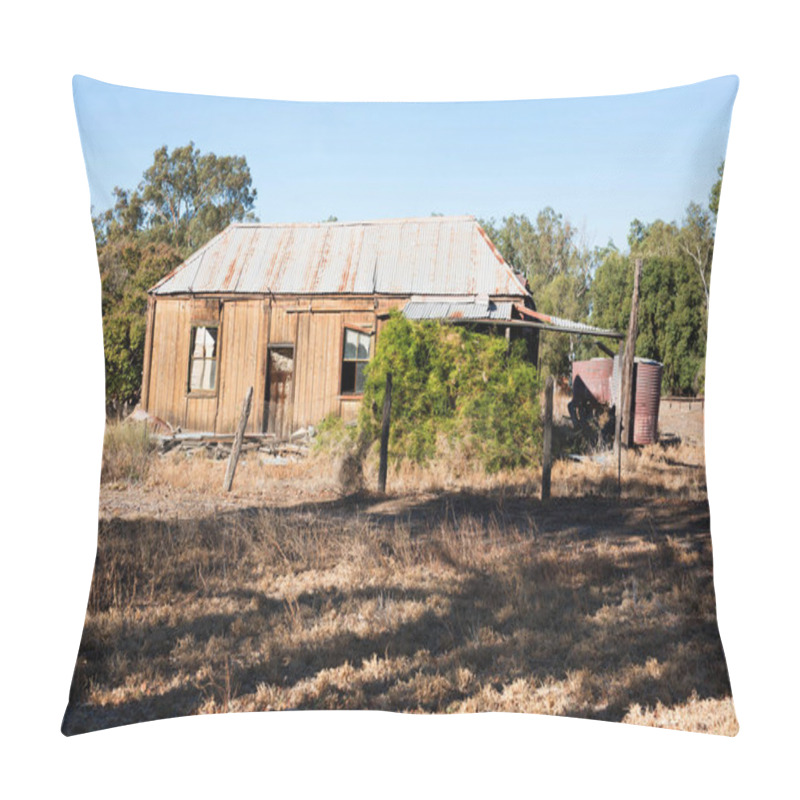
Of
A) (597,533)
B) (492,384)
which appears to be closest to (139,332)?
(492,384)

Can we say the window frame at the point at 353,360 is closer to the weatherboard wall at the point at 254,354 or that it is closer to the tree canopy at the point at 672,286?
the weatherboard wall at the point at 254,354

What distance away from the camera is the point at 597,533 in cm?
369

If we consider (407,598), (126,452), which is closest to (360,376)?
(407,598)

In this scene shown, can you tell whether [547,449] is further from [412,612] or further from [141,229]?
[141,229]

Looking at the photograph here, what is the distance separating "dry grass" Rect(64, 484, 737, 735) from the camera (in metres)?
3.41

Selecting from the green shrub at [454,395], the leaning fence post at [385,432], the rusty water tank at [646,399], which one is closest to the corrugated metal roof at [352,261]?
the green shrub at [454,395]

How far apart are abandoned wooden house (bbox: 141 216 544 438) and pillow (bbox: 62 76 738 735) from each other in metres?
0.01

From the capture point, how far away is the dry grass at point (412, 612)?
3.41 m

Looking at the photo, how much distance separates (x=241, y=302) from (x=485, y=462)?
4.40 ft

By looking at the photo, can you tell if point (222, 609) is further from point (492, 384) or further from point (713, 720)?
point (713, 720)

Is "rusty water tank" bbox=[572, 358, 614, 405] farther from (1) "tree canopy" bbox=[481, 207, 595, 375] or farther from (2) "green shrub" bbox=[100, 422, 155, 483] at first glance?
(2) "green shrub" bbox=[100, 422, 155, 483]

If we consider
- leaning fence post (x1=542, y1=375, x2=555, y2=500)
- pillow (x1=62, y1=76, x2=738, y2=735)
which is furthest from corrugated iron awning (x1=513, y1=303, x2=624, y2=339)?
leaning fence post (x1=542, y1=375, x2=555, y2=500)

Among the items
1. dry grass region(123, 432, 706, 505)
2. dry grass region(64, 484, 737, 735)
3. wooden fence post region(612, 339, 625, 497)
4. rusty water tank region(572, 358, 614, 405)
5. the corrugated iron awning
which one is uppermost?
the corrugated iron awning

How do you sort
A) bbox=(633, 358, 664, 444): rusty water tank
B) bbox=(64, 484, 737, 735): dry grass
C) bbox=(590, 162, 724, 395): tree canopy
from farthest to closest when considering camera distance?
bbox=(633, 358, 664, 444): rusty water tank
bbox=(590, 162, 724, 395): tree canopy
bbox=(64, 484, 737, 735): dry grass
